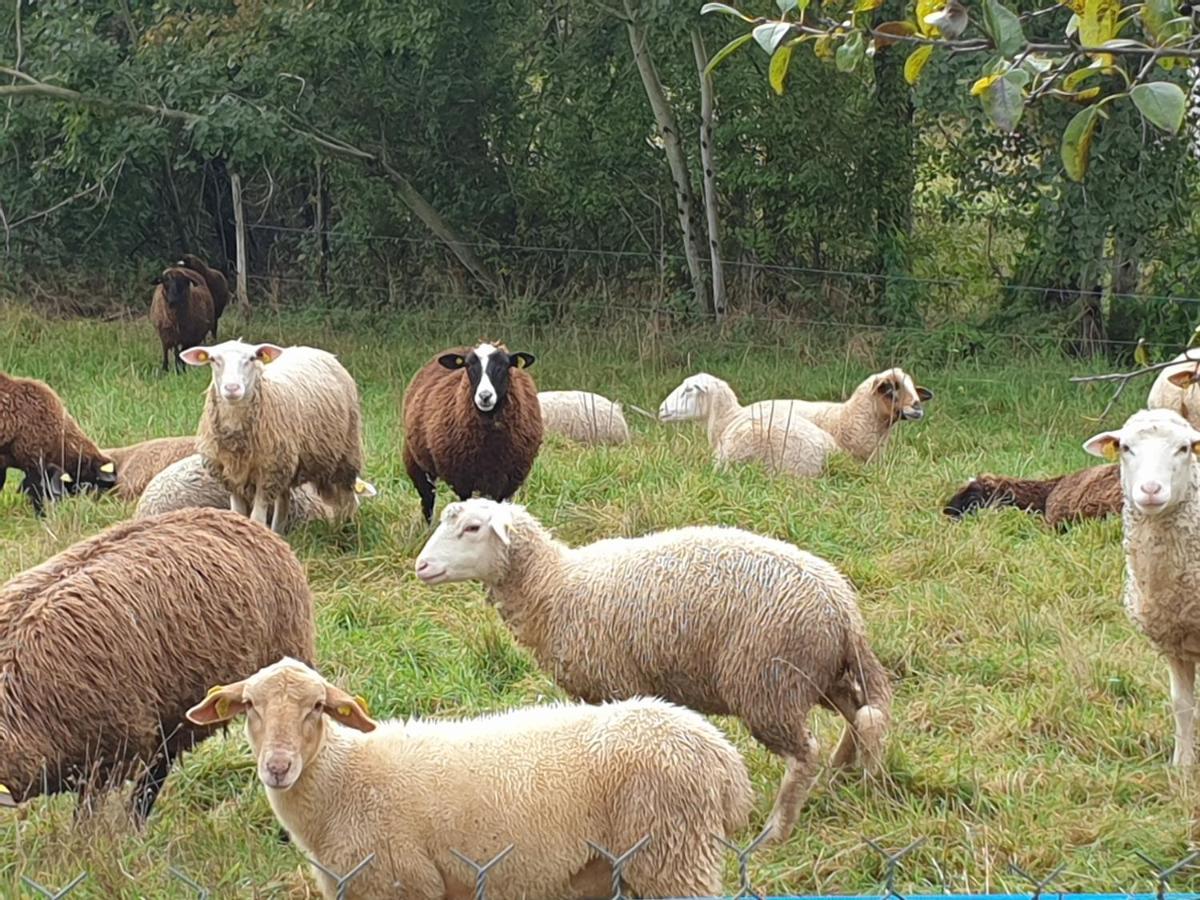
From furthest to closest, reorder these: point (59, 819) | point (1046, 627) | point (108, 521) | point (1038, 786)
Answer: point (108, 521)
point (1046, 627)
point (1038, 786)
point (59, 819)

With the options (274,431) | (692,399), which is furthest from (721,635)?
(692,399)

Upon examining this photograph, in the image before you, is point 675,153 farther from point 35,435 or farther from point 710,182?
point 35,435

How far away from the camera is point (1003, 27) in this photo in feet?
6.27

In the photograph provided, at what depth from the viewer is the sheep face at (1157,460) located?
5.00 meters

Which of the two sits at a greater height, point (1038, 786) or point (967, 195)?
point (967, 195)

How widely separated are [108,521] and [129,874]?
4834mm

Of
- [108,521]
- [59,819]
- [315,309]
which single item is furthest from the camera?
[315,309]

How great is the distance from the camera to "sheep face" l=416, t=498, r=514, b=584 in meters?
5.17

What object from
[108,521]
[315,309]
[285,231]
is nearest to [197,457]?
[108,521]

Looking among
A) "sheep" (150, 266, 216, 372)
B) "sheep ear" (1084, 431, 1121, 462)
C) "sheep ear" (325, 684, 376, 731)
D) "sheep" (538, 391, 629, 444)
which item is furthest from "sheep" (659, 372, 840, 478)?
"sheep" (150, 266, 216, 372)

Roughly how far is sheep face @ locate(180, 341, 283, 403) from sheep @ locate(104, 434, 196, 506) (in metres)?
1.55

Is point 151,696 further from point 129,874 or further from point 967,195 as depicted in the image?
point 967,195

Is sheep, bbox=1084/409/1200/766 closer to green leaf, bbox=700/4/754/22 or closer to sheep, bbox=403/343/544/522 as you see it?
green leaf, bbox=700/4/754/22

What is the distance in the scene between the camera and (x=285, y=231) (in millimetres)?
18266
